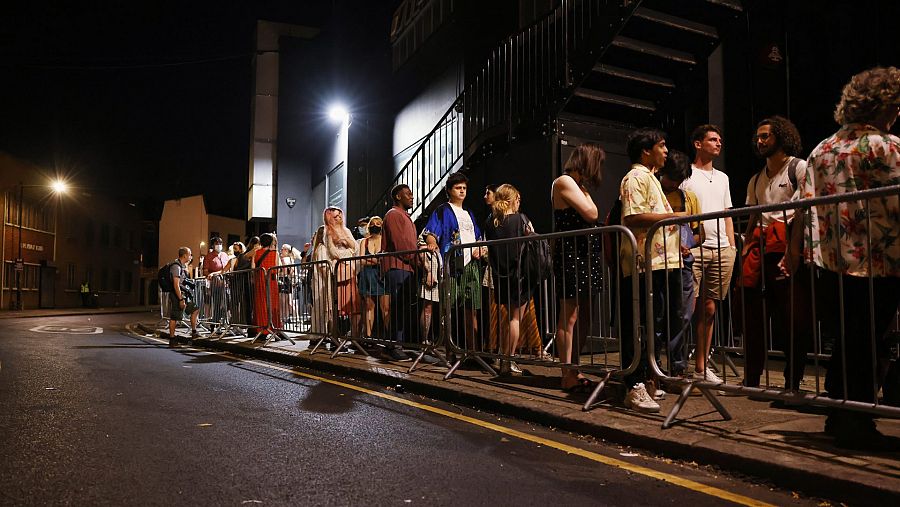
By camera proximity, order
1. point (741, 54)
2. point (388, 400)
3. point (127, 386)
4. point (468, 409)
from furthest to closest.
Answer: point (741, 54)
point (127, 386)
point (388, 400)
point (468, 409)

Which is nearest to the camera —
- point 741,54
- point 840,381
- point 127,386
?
point 840,381

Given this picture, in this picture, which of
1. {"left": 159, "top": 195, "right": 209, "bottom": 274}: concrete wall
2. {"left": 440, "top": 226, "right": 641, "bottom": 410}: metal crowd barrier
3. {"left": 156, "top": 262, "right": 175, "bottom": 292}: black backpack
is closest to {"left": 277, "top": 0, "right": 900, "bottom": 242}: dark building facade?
{"left": 440, "top": 226, "right": 641, "bottom": 410}: metal crowd barrier

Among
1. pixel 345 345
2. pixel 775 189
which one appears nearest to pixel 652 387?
pixel 775 189

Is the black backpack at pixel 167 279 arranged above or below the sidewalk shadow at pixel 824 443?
above

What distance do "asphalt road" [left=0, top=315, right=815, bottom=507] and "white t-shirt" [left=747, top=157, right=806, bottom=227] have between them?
2.06 meters

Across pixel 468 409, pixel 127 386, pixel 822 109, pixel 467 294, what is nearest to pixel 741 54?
pixel 822 109

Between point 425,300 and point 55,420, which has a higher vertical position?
point 425,300

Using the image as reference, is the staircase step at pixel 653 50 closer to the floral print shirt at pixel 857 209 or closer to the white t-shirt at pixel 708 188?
the white t-shirt at pixel 708 188

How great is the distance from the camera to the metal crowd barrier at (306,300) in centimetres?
907

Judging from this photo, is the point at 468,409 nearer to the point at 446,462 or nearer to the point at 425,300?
the point at 446,462

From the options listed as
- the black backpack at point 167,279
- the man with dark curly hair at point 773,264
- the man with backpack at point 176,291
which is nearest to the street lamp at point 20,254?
the man with backpack at point 176,291

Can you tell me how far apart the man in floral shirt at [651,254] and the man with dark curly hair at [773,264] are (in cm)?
48

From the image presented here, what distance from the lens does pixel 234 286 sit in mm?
11922

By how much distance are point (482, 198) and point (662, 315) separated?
5.91m
